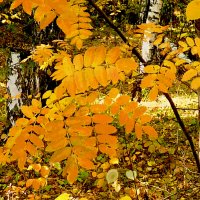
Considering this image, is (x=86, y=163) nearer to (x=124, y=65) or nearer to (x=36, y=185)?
(x=124, y=65)

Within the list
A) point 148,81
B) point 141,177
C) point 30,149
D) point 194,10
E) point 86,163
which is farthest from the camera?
point 141,177

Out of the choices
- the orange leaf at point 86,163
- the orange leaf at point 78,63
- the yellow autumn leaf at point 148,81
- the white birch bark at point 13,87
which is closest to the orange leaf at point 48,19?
the orange leaf at point 78,63

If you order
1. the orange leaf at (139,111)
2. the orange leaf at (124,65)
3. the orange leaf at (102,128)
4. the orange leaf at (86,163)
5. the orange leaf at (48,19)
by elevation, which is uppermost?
the orange leaf at (48,19)

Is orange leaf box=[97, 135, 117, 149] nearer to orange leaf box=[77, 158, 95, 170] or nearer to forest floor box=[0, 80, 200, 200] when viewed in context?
orange leaf box=[77, 158, 95, 170]

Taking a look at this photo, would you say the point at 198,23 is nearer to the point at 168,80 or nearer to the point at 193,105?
the point at 168,80

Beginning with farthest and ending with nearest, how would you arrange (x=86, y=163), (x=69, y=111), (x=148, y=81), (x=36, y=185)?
(x=36, y=185) < (x=148, y=81) < (x=69, y=111) < (x=86, y=163)

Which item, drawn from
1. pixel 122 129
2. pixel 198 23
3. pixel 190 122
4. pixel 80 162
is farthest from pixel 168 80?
pixel 190 122

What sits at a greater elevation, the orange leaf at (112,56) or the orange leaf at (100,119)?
the orange leaf at (112,56)

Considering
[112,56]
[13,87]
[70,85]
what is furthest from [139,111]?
[13,87]

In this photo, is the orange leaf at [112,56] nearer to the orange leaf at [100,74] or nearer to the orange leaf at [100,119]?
the orange leaf at [100,74]

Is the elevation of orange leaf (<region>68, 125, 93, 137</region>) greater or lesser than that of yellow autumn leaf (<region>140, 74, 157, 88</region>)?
lesser

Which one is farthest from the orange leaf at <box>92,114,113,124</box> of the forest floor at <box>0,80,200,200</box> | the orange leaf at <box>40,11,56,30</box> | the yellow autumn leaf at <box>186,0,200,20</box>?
the forest floor at <box>0,80,200,200</box>

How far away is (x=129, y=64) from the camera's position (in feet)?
6.12

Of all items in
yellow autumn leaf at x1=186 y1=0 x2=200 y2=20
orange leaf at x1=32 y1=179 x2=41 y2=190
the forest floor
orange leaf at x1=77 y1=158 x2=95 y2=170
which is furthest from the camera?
the forest floor
